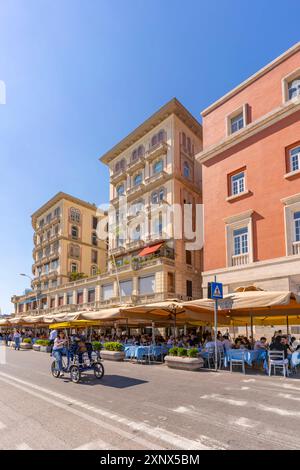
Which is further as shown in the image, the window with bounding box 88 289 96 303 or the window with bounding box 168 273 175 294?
the window with bounding box 88 289 96 303

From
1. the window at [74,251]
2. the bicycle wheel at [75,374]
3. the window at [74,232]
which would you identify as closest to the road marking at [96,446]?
the bicycle wheel at [75,374]

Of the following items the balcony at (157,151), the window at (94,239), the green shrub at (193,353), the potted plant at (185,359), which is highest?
the balcony at (157,151)

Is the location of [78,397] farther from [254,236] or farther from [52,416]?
[254,236]

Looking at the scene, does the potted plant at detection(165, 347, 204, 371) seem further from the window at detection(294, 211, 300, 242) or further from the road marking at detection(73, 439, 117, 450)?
the window at detection(294, 211, 300, 242)

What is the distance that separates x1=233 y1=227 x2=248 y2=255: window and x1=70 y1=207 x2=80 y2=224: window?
132 feet

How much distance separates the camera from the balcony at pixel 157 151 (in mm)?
36656

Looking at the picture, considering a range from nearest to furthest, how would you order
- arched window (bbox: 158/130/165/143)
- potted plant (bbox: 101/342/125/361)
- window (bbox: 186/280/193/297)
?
potted plant (bbox: 101/342/125/361) → window (bbox: 186/280/193/297) → arched window (bbox: 158/130/165/143)

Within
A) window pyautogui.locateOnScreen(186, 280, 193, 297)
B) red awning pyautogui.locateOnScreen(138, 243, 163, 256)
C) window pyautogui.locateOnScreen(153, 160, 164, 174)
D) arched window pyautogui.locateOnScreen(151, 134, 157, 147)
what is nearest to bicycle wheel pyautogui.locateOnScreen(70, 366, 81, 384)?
red awning pyautogui.locateOnScreen(138, 243, 163, 256)

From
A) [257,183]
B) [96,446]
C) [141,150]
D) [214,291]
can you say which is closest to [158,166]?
[141,150]

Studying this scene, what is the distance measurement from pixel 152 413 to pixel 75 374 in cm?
470

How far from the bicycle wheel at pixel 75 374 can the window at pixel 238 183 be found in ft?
49.9

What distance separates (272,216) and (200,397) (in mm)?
13601

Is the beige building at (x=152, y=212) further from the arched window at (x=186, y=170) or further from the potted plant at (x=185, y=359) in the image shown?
the potted plant at (x=185, y=359)

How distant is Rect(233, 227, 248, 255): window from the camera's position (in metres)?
20.7
